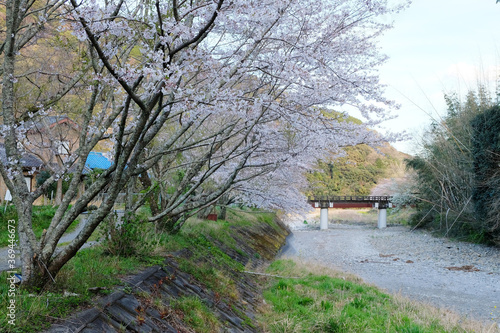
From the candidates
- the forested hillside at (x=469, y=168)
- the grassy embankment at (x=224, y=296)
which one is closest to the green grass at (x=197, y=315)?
the grassy embankment at (x=224, y=296)

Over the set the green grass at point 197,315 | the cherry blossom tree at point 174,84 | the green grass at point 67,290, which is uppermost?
the cherry blossom tree at point 174,84

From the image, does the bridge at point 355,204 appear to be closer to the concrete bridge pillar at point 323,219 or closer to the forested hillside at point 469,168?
the concrete bridge pillar at point 323,219

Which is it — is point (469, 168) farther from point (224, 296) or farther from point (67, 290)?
point (67, 290)

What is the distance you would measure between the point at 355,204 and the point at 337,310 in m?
41.2

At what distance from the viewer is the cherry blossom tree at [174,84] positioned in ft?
13.6

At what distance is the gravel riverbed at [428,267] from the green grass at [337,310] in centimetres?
260

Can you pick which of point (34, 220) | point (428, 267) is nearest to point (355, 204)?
point (428, 267)

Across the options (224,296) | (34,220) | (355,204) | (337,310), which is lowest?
(355,204)

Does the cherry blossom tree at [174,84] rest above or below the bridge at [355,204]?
above

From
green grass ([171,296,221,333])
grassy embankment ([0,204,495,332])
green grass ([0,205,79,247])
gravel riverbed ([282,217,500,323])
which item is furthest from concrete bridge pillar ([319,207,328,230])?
green grass ([171,296,221,333])

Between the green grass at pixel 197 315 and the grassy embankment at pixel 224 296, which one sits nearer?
the grassy embankment at pixel 224 296

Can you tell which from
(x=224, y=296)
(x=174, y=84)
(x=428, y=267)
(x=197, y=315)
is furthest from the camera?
(x=428, y=267)

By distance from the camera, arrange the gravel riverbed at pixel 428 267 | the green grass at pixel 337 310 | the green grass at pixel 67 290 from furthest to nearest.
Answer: the gravel riverbed at pixel 428 267 < the green grass at pixel 337 310 < the green grass at pixel 67 290

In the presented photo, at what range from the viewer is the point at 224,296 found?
24.3 ft
